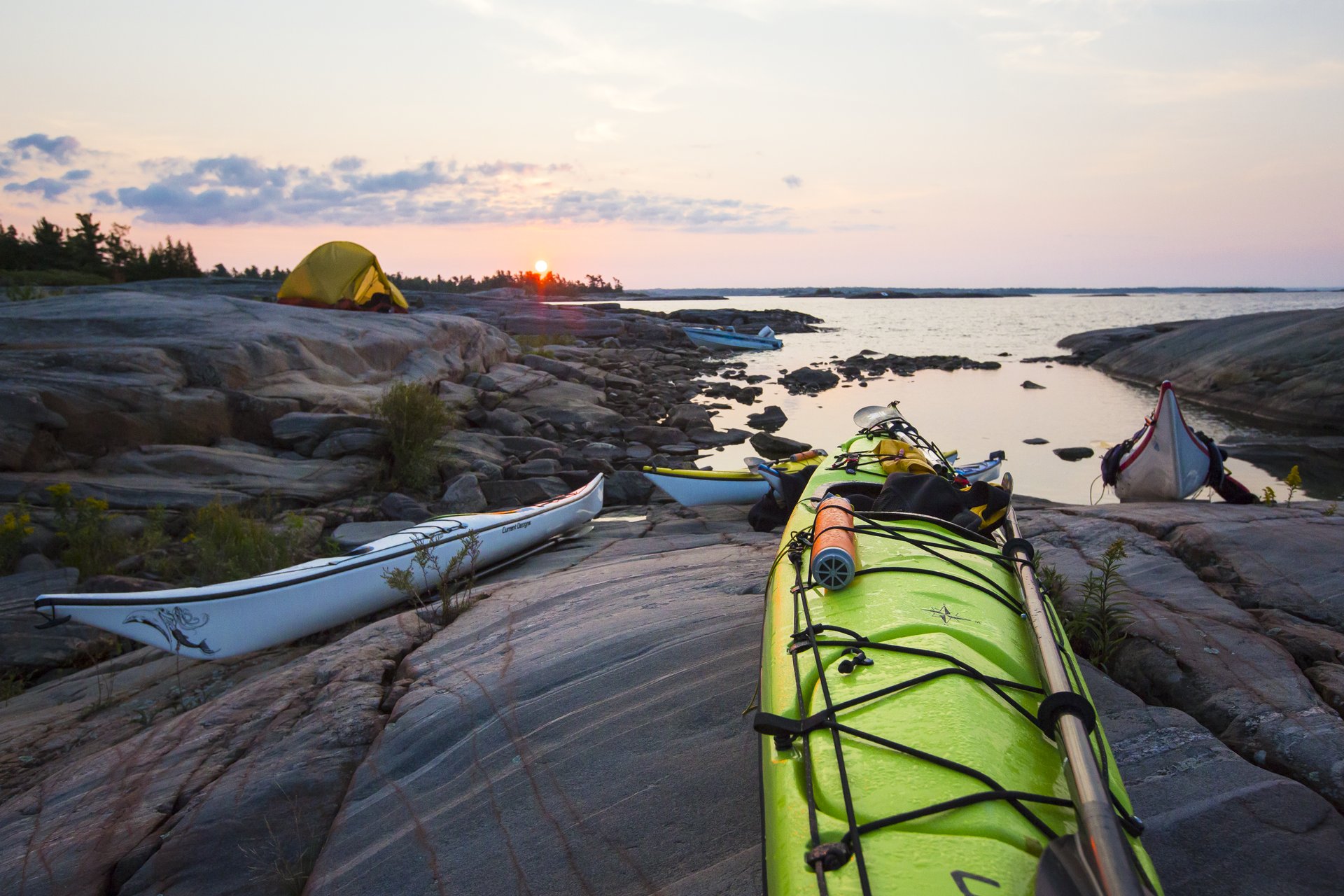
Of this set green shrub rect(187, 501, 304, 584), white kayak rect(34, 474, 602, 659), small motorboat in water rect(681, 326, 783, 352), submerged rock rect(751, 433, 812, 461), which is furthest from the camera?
small motorboat in water rect(681, 326, 783, 352)

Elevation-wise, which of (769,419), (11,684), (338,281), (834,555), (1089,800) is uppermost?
(338,281)

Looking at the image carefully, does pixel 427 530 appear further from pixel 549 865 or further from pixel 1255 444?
pixel 1255 444

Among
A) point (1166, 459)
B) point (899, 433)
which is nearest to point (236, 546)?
point (899, 433)

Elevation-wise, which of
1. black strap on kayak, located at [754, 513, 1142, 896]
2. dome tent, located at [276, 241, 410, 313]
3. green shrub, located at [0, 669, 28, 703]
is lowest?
green shrub, located at [0, 669, 28, 703]

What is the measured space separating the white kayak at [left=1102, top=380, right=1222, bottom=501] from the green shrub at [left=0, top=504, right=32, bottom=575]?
446 inches

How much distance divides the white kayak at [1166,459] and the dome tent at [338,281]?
1589 centimetres

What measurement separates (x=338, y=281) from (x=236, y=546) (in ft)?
40.9

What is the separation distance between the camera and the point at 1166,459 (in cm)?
818

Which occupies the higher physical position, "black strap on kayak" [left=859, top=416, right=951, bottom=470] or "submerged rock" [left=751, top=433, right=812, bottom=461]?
"black strap on kayak" [left=859, top=416, right=951, bottom=470]

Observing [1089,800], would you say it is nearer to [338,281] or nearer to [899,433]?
[899,433]

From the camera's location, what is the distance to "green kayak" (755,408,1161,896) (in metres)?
1.87

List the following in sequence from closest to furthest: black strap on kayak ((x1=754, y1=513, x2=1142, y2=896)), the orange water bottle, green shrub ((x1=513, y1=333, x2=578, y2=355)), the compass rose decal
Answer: black strap on kayak ((x1=754, y1=513, x2=1142, y2=896)), the compass rose decal, the orange water bottle, green shrub ((x1=513, y1=333, x2=578, y2=355))

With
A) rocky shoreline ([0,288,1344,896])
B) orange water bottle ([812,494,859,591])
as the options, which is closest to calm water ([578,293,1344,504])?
rocky shoreline ([0,288,1344,896])

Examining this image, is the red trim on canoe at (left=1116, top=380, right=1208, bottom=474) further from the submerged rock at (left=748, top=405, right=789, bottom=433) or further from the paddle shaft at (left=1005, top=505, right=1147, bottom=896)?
the submerged rock at (left=748, top=405, right=789, bottom=433)
